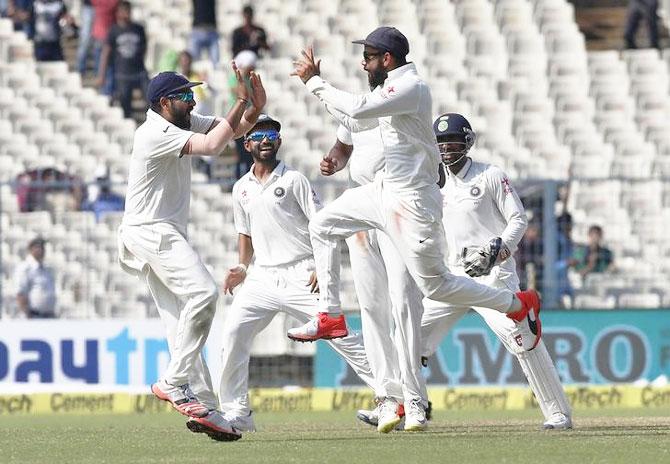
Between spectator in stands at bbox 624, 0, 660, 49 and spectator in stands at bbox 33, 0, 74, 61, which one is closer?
spectator in stands at bbox 624, 0, 660, 49

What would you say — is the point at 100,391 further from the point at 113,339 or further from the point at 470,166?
the point at 470,166

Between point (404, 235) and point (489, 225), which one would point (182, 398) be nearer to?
point (404, 235)

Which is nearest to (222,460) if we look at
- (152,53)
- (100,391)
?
(100,391)

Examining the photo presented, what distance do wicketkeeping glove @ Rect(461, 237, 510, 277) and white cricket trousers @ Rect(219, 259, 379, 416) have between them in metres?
1.30

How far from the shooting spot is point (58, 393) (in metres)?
18.2

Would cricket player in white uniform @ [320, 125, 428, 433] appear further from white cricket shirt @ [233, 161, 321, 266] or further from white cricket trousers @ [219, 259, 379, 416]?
white cricket shirt @ [233, 161, 321, 266]

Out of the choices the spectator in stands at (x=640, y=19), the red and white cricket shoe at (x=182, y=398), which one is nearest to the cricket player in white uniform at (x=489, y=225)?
the red and white cricket shoe at (x=182, y=398)

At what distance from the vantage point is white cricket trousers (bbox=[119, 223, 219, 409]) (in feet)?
37.2

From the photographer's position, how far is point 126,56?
79.5 feet

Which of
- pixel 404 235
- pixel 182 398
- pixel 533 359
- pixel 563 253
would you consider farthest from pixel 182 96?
pixel 563 253

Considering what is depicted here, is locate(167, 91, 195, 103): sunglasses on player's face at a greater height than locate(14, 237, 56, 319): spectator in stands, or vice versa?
locate(167, 91, 195, 103): sunglasses on player's face

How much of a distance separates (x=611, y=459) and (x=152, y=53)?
54.7ft

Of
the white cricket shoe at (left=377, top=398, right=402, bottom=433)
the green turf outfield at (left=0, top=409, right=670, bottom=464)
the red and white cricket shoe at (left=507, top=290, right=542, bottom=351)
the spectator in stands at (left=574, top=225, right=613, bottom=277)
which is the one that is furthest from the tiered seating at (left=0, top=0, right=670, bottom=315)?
the white cricket shoe at (left=377, top=398, right=402, bottom=433)

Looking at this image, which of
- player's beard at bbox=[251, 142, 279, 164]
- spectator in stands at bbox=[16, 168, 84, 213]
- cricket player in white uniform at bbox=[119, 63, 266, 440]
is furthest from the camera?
spectator in stands at bbox=[16, 168, 84, 213]
